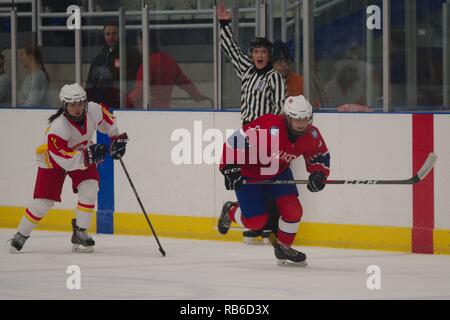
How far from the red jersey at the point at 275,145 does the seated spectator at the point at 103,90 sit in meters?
2.08

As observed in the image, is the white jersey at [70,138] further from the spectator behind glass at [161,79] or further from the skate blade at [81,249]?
the spectator behind glass at [161,79]

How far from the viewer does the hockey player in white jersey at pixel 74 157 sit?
9180 millimetres

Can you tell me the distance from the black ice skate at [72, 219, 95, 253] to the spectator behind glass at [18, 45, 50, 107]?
170 centimetres

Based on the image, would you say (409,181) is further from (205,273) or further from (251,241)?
(251,241)

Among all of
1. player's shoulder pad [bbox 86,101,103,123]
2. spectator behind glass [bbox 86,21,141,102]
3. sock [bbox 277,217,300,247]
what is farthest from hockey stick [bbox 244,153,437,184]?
spectator behind glass [bbox 86,21,141,102]

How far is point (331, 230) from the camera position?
30.7 ft

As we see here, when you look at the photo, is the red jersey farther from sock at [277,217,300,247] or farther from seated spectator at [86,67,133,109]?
seated spectator at [86,67,133,109]

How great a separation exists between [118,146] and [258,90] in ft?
3.26

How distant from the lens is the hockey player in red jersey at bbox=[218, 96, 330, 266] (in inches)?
332

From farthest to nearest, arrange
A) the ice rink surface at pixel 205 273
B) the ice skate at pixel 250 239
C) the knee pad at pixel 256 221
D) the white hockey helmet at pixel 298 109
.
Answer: the ice skate at pixel 250 239, the knee pad at pixel 256 221, the white hockey helmet at pixel 298 109, the ice rink surface at pixel 205 273

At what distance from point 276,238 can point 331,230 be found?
29.4 inches

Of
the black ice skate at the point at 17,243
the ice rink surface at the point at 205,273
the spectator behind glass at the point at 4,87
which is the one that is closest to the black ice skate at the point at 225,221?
the ice rink surface at the point at 205,273
